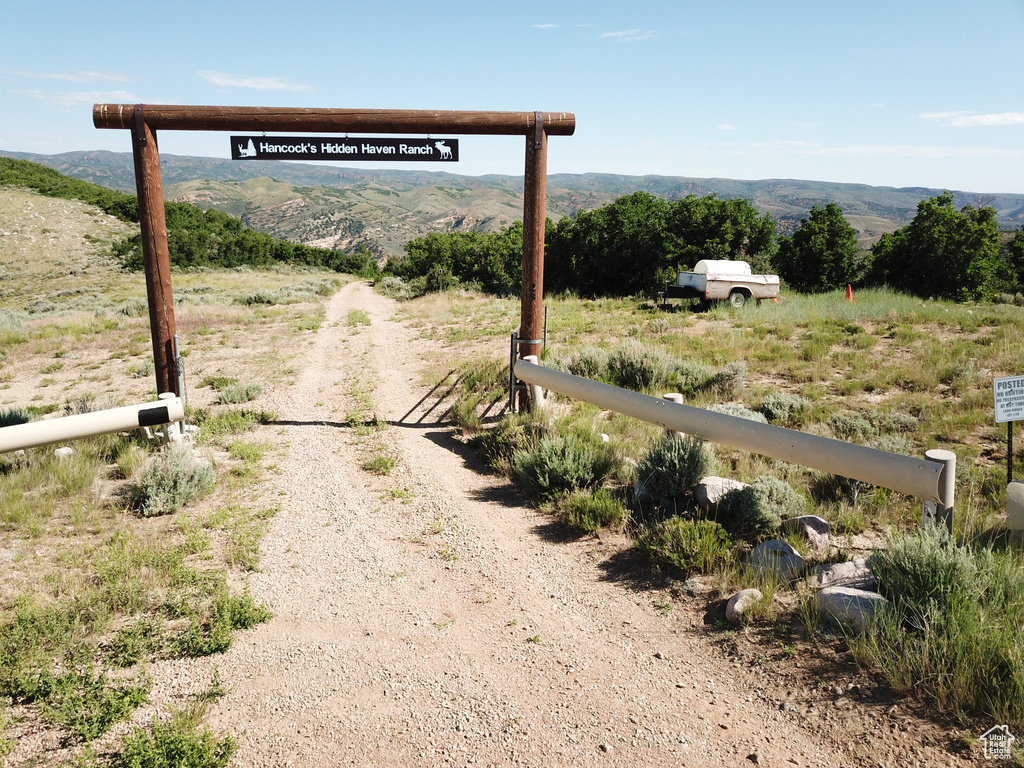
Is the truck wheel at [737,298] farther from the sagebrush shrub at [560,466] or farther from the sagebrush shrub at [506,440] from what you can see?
the sagebrush shrub at [560,466]

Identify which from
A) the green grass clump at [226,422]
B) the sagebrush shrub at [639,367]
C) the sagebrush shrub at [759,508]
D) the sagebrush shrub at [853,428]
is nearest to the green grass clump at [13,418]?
the green grass clump at [226,422]

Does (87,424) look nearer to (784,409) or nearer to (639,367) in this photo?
(639,367)

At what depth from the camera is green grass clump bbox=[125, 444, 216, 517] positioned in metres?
5.98

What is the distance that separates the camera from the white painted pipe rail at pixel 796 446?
4.30m

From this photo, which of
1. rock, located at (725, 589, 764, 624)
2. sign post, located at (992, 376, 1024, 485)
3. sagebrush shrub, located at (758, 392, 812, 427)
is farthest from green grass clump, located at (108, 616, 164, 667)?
sagebrush shrub, located at (758, 392, 812, 427)

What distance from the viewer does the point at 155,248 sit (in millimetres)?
8086

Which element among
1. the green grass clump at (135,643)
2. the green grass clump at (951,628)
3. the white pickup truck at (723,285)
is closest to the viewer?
the green grass clump at (951,628)

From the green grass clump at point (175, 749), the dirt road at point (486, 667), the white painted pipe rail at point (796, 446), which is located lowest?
the dirt road at point (486, 667)

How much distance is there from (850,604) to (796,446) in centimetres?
153

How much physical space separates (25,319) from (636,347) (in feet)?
71.1

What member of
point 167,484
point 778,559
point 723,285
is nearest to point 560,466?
point 778,559

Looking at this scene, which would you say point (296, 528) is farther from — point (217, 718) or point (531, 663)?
point (531, 663)

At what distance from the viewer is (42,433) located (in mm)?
5957

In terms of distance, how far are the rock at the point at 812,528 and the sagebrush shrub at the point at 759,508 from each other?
11 centimetres
